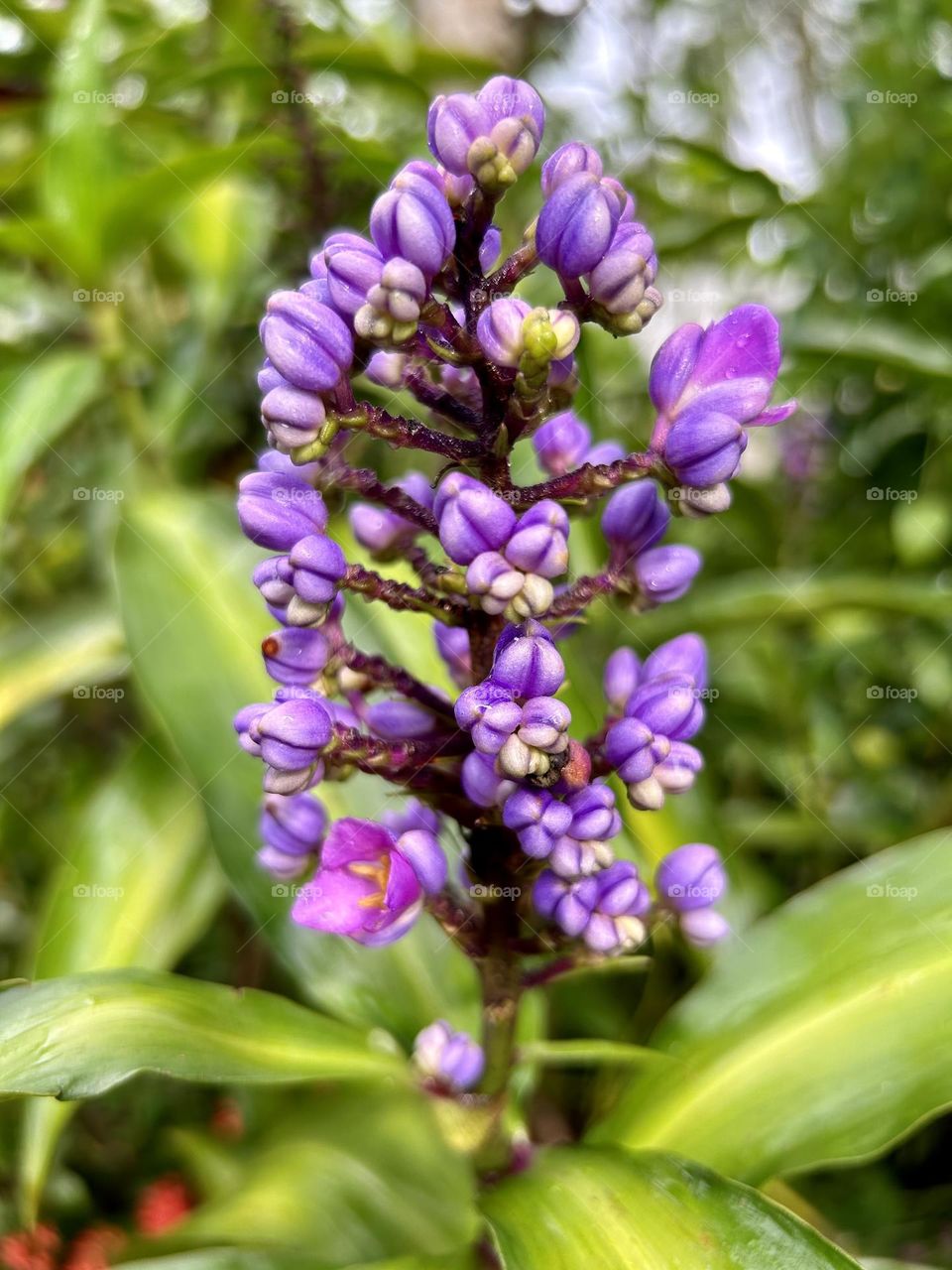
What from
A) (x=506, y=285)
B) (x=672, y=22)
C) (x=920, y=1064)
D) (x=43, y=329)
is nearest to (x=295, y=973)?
(x=920, y=1064)

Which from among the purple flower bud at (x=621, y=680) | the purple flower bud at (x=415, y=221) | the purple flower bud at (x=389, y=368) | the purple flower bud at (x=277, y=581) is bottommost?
the purple flower bud at (x=621, y=680)

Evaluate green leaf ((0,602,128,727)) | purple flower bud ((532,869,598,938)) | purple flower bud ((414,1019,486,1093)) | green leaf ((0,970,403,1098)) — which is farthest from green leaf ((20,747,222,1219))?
purple flower bud ((532,869,598,938))

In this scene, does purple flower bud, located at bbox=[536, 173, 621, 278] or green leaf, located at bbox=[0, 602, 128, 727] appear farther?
green leaf, located at bbox=[0, 602, 128, 727]

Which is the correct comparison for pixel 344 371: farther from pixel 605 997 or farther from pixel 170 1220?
pixel 170 1220

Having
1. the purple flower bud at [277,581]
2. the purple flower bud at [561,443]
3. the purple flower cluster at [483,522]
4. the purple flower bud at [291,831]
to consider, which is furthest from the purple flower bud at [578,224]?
the purple flower bud at [291,831]

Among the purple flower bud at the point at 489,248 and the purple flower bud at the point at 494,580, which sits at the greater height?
the purple flower bud at the point at 489,248

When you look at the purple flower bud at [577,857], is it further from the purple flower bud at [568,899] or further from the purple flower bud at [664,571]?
the purple flower bud at [664,571]

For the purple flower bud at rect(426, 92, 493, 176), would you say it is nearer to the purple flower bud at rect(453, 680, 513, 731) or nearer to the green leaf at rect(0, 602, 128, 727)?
the purple flower bud at rect(453, 680, 513, 731)
